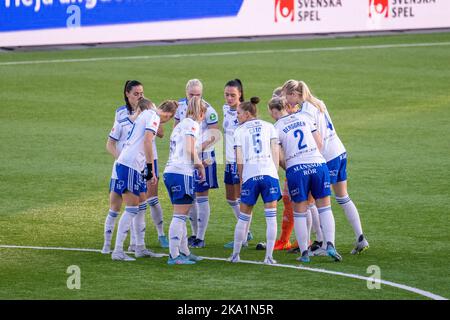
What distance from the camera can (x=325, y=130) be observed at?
1302cm

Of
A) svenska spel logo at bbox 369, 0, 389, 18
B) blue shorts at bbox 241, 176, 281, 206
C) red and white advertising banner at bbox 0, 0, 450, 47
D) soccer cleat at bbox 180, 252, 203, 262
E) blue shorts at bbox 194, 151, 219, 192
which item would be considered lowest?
soccer cleat at bbox 180, 252, 203, 262

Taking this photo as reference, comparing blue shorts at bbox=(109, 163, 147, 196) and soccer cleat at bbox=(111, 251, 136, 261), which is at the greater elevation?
→ blue shorts at bbox=(109, 163, 147, 196)

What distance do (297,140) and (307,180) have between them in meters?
0.47

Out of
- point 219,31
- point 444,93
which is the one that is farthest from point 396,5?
point 444,93

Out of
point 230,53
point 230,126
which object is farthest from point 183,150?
point 230,53

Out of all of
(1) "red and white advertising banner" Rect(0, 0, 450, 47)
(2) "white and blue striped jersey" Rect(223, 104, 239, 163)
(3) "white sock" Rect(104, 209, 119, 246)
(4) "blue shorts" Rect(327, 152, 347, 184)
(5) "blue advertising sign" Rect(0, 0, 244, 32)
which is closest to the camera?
(3) "white sock" Rect(104, 209, 119, 246)

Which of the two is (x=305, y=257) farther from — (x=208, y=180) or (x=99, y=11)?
(x=99, y=11)

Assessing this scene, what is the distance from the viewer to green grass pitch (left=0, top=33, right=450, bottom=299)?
38.1ft

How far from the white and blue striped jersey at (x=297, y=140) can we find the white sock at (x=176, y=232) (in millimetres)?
1392

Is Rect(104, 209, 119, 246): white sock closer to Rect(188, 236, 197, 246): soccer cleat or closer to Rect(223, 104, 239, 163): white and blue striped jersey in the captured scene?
Rect(188, 236, 197, 246): soccer cleat

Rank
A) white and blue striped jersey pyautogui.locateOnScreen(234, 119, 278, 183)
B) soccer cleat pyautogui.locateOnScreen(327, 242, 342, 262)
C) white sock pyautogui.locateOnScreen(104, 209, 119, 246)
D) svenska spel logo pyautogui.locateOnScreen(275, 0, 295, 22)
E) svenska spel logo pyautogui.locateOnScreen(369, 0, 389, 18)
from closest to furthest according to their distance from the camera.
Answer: white and blue striped jersey pyautogui.locateOnScreen(234, 119, 278, 183), soccer cleat pyautogui.locateOnScreen(327, 242, 342, 262), white sock pyautogui.locateOnScreen(104, 209, 119, 246), svenska spel logo pyautogui.locateOnScreen(275, 0, 295, 22), svenska spel logo pyautogui.locateOnScreen(369, 0, 389, 18)

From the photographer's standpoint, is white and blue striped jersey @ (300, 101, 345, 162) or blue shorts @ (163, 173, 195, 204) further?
white and blue striped jersey @ (300, 101, 345, 162)

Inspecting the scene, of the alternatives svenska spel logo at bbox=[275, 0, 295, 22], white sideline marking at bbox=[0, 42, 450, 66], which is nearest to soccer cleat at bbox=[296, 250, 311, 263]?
white sideline marking at bbox=[0, 42, 450, 66]

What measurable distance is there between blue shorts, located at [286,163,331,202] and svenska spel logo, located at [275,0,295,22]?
20.0m
